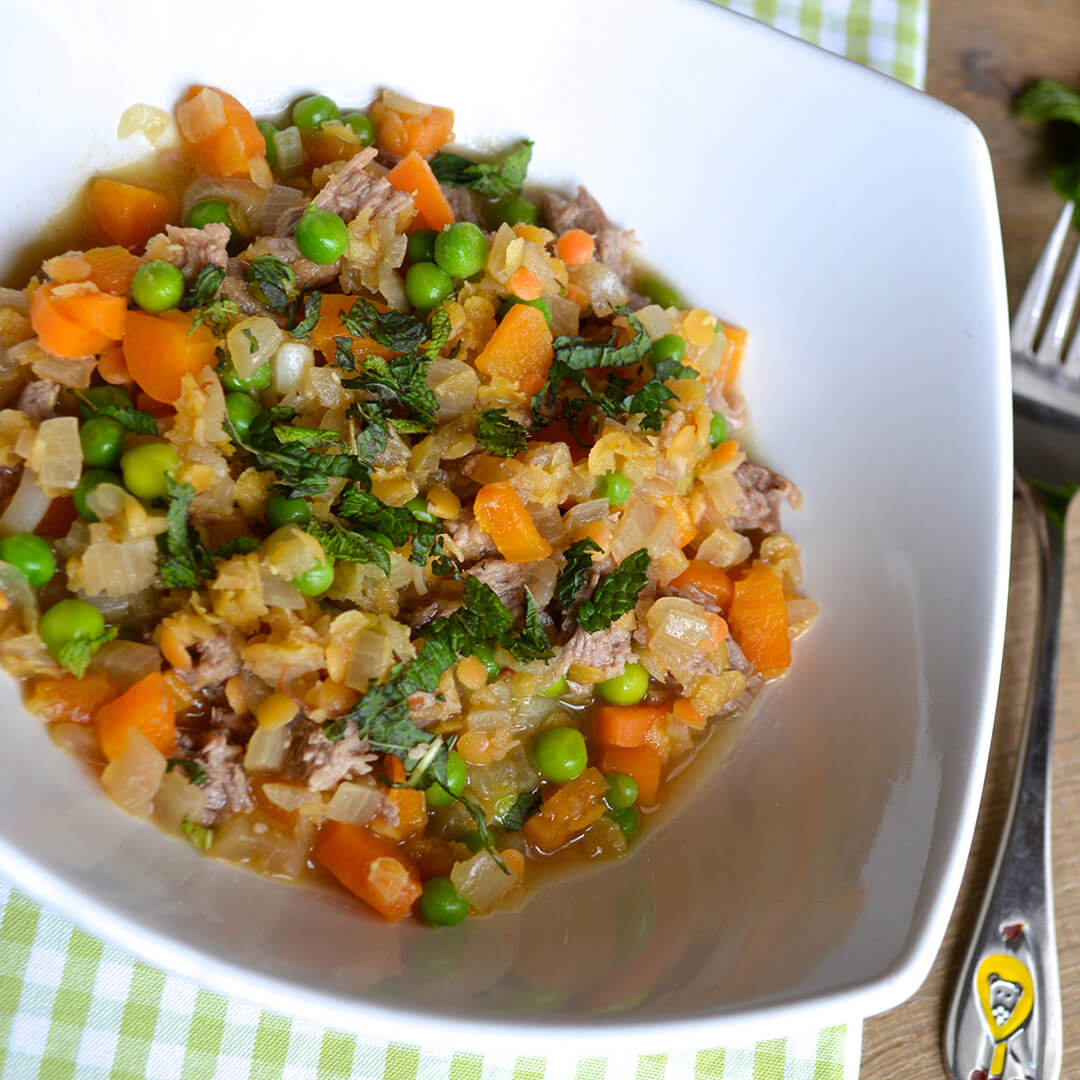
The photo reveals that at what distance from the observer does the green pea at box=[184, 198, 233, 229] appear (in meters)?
3.77

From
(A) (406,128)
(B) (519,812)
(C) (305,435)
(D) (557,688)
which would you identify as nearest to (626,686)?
(D) (557,688)

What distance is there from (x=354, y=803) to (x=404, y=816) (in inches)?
8.2

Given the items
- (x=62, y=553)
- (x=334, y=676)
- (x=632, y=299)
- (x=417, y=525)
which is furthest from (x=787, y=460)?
(x=62, y=553)

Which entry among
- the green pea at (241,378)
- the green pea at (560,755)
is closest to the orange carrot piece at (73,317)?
the green pea at (241,378)

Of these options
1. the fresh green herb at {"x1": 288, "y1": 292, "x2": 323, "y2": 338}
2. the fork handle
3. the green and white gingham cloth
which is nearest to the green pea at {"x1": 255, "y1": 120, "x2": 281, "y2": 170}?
the fresh green herb at {"x1": 288, "y1": 292, "x2": 323, "y2": 338}

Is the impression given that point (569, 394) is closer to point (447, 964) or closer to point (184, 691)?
point (184, 691)

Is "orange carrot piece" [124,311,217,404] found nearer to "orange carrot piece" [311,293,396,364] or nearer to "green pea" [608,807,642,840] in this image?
"orange carrot piece" [311,293,396,364]

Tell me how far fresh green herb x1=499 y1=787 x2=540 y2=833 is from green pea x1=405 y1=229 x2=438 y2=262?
6.58ft

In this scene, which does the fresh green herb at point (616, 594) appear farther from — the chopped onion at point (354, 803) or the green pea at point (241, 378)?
the green pea at point (241, 378)

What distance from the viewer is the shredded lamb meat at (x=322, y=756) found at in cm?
329

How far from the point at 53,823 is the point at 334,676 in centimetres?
89

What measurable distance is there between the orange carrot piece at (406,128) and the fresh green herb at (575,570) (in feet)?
5.65

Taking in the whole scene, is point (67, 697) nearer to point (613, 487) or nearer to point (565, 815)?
point (565, 815)

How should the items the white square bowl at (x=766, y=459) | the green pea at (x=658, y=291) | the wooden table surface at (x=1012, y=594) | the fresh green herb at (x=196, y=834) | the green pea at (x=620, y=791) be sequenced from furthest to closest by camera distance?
the green pea at (x=658, y=291) → the wooden table surface at (x=1012, y=594) → the green pea at (x=620, y=791) → the fresh green herb at (x=196, y=834) → the white square bowl at (x=766, y=459)
